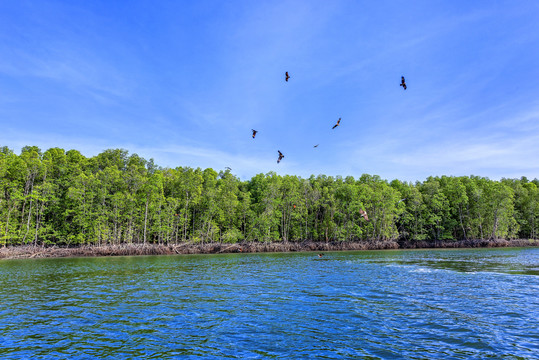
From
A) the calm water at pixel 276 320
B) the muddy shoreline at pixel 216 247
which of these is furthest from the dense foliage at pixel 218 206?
the calm water at pixel 276 320

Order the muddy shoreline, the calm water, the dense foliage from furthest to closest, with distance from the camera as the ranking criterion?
the dense foliage < the muddy shoreline < the calm water

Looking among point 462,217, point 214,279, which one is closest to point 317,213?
point 462,217

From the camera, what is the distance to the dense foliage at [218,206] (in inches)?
2478

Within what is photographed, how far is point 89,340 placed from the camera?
10727mm

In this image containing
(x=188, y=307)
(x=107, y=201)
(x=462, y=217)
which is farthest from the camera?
(x=462, y=217)

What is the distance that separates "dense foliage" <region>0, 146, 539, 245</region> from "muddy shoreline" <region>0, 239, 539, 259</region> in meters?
2.87

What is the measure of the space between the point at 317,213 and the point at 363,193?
13.0 m

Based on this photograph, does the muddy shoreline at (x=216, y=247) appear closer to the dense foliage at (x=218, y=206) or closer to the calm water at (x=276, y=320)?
the dense foliage at (x=218, y=206)

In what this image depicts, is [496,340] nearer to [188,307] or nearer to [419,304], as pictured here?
[419,304]

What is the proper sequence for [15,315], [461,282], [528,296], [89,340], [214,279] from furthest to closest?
[214,279] < [461,282] < [528,296] < [15,315] < [89,340]

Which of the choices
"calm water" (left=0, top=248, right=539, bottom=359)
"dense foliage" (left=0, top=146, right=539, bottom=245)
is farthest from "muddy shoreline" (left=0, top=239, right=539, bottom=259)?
"calm water" (left=0, top=248, right=539, bottom=359)

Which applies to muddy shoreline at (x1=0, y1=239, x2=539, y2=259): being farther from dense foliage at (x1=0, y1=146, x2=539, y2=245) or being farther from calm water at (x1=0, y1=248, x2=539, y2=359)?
calm water at (x1=0, y1=248, x2=539, y2=359)

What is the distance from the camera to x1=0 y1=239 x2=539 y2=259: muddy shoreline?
55244 millimetres

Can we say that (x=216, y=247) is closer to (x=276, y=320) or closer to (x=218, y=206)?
(x=218, y=206)
